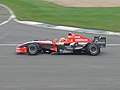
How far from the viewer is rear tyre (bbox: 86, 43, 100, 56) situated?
14961 mm

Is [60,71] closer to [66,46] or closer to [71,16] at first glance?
[66,46]

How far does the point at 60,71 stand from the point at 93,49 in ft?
9.11

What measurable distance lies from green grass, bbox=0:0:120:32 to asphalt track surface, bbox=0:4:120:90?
681 cm

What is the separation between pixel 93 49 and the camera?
14977 mm

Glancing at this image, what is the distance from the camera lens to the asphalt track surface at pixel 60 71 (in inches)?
429

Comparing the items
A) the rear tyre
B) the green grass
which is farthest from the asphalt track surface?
the green grass

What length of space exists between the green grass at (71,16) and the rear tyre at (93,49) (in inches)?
262

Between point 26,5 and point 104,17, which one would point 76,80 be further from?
point 26,5

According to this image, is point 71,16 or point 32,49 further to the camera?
point 71,16

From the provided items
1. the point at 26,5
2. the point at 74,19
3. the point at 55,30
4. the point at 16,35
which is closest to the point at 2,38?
the point at 16,35

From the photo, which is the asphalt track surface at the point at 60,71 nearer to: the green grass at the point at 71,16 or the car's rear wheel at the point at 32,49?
the car's rear wheel at the point at 32,49

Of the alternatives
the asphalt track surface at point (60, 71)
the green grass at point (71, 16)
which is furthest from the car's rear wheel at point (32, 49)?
the green grass at point (71, 16)

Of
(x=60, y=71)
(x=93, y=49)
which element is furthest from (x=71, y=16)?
(x=60, y=71)

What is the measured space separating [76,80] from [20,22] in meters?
14.2
